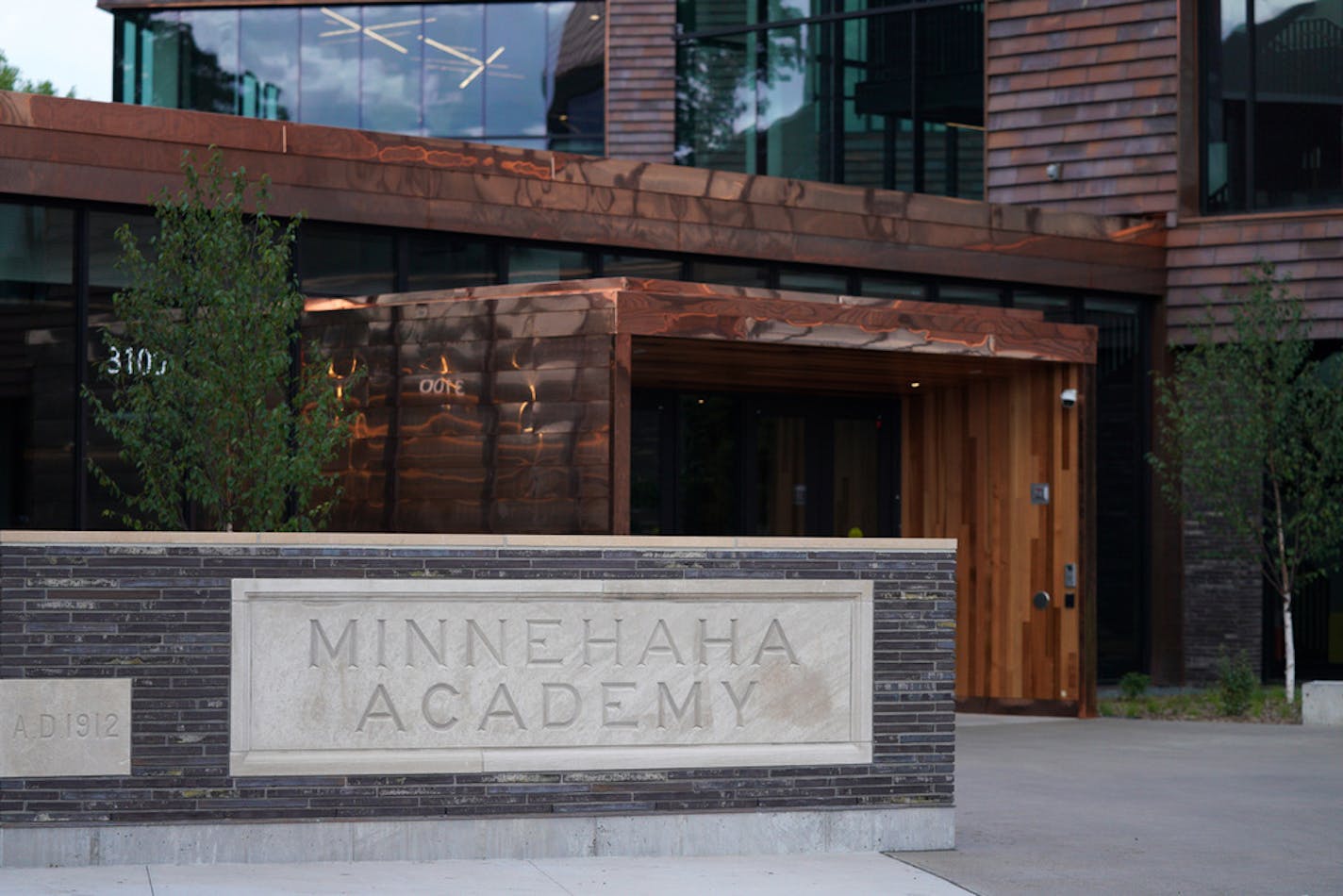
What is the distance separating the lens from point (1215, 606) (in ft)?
60.6

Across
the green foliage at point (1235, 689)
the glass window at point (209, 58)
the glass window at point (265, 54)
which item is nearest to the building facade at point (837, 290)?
the green foliage at point (1235, 689)

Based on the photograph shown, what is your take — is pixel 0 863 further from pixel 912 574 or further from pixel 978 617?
pixel 978 617

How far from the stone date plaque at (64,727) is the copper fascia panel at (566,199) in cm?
544

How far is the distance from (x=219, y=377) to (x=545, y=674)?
10.8 feet

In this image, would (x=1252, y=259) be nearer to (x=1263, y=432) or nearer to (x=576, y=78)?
(x=1263, y=432)

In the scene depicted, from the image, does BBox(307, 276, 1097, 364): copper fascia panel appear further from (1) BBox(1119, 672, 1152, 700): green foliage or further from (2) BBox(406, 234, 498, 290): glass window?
(1) BBox(1119, 672, 1152, 700): green foliage

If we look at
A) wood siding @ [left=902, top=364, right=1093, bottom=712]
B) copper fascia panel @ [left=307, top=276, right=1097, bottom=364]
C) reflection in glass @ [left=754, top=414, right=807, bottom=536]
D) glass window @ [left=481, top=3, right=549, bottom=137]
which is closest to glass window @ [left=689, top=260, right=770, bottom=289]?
reflection in glass @ [left=754, top=414, right=807, bottom=536]

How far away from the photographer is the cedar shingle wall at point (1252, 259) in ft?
58.3

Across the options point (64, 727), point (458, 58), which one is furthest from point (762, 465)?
point (458, 58)

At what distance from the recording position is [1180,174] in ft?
60.6

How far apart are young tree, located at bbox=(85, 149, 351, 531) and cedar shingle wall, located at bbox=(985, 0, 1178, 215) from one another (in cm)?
986

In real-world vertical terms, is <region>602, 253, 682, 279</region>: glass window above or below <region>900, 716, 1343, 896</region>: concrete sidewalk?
above

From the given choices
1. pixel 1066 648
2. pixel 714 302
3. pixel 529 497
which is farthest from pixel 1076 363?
pixel 529 497

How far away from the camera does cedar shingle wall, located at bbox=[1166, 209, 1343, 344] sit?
699 inches
